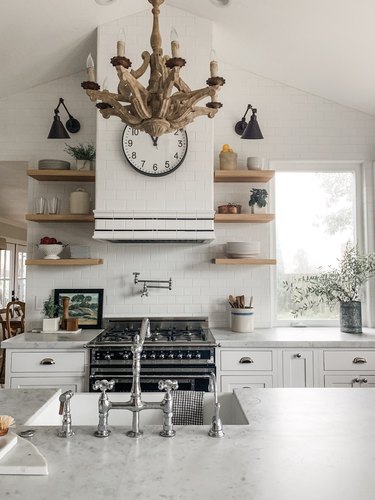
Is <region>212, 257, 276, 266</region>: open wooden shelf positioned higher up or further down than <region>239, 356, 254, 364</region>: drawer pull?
higher up

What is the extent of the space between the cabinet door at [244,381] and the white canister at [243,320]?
50 centimetres

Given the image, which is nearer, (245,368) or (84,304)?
(245,368)

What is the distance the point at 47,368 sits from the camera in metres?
3.25

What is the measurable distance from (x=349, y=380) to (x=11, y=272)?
826cm

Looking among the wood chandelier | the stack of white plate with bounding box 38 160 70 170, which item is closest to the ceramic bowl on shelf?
the stack of white plate with bounding box 38 160 70 170

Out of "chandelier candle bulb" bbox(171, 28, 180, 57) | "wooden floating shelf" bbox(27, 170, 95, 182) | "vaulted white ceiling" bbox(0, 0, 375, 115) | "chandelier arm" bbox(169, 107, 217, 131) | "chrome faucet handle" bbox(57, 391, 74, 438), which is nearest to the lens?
"chrome faucet handle" bbox(57, 391, 74, 438)

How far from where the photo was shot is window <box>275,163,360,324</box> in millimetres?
4211

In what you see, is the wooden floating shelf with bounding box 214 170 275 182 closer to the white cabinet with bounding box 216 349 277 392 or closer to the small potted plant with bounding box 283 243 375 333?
the small potted plant with bounding box 283 243 375 333

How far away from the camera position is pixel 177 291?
4035mm

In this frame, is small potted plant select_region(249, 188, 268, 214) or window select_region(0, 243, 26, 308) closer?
small potted plant select_region(249, 188, 268, 214)

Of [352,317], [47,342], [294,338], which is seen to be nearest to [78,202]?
[47,342]

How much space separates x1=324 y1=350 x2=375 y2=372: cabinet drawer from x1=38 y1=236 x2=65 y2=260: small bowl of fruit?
2.43m

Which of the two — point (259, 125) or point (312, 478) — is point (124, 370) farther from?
point (259, 125)

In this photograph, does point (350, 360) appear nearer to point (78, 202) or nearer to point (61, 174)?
point (78, 202)
